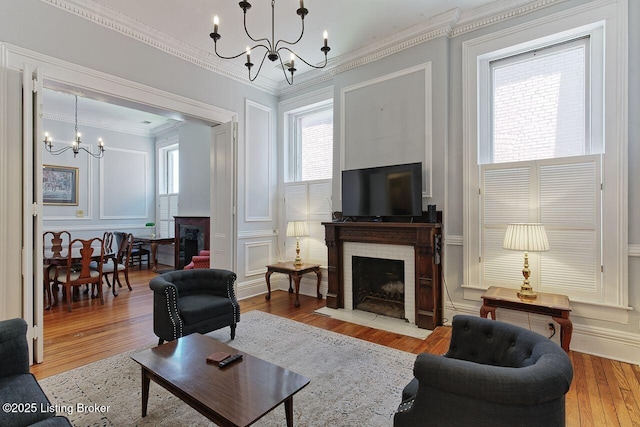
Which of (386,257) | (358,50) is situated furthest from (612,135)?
(358,50)

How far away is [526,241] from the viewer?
9.23 ft

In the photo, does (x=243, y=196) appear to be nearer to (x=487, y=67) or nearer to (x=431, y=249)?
(x=431, y=249)

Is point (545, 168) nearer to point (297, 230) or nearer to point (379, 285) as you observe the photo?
point (379, 285)

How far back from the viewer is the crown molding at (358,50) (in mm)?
3217

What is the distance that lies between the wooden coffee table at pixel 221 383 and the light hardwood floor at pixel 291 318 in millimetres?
1021

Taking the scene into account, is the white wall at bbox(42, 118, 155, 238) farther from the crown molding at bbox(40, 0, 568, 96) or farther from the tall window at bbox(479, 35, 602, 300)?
the tall window at bbox(479, 35, 602, 300)

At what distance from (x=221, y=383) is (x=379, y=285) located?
9.11ft

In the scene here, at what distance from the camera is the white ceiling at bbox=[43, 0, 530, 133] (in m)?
3.30

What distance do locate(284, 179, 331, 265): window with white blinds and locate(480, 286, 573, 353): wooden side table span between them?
244 centimetres

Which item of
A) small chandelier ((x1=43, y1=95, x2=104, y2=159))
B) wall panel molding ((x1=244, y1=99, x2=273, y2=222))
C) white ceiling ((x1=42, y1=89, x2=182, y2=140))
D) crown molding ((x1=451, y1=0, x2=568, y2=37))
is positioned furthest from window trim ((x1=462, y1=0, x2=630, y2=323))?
small chandelier ((x1=43, y1=95, x2=104, y2=159))

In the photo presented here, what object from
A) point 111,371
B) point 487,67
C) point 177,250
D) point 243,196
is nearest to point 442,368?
point 111,371

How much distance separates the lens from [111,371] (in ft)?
8.48

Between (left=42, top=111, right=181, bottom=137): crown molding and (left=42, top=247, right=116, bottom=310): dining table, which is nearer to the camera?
(left=42, top=247, right=116, bottom=310): dining table

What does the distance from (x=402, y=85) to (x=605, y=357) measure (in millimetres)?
3481
